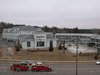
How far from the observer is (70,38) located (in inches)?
3676

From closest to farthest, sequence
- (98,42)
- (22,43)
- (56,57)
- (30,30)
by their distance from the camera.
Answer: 1. (56,57)
2. (22,43)
3. (98,42)
4. (30,30)

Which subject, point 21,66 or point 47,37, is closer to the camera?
point 21,66

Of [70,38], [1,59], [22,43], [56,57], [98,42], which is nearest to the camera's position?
[1,59]

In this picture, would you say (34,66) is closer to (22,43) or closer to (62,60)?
(62,60)

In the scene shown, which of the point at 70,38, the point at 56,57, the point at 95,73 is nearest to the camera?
the point at 95,73

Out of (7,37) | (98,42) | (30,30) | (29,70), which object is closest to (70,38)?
(30,30)

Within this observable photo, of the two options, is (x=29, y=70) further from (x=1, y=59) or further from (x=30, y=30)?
(x=30, y=30)

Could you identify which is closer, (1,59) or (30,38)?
(1,59)

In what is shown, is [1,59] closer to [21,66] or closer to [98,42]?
[21,66]

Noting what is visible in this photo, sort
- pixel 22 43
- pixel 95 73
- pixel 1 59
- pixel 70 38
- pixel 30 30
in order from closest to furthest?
pixel 95 73 → pixel 1 59 → pixel 22 43 → pixel 30 30 → pixel 70 38

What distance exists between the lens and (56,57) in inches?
1585

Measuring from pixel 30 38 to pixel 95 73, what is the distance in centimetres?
3322

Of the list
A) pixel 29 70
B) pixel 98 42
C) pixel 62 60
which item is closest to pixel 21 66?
pixel 29 70

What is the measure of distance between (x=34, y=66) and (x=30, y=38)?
3070cm
